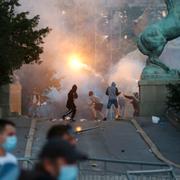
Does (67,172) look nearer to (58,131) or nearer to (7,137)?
(58,131)

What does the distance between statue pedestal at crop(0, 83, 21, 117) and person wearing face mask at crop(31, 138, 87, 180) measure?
66.4ft

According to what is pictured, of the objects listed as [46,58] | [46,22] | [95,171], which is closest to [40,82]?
[46,58]

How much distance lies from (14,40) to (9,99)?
554cm

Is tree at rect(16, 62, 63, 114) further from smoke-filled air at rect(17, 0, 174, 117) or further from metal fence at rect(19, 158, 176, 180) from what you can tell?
metal fence at rect(19, 158, 176, 180)

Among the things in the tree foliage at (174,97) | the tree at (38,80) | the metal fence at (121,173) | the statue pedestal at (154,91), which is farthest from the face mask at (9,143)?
the tree at (38,80)

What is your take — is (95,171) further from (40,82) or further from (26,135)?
(40,82)

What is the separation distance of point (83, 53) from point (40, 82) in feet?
78.5

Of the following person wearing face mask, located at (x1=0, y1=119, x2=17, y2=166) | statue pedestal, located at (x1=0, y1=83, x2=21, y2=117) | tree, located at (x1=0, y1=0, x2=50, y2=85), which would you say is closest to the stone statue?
tree, located at (x1=0, y1=0, x2=50, y2=85)

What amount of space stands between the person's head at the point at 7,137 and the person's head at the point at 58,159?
151 cm

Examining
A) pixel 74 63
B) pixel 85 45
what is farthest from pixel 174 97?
pixel 85 45

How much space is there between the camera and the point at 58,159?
465 cm

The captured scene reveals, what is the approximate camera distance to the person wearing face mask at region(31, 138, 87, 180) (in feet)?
15.1

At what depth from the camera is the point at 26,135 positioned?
19500mm

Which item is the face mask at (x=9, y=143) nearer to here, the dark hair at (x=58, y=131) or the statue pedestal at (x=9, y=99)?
the dark hair at (x=58, y=131)
